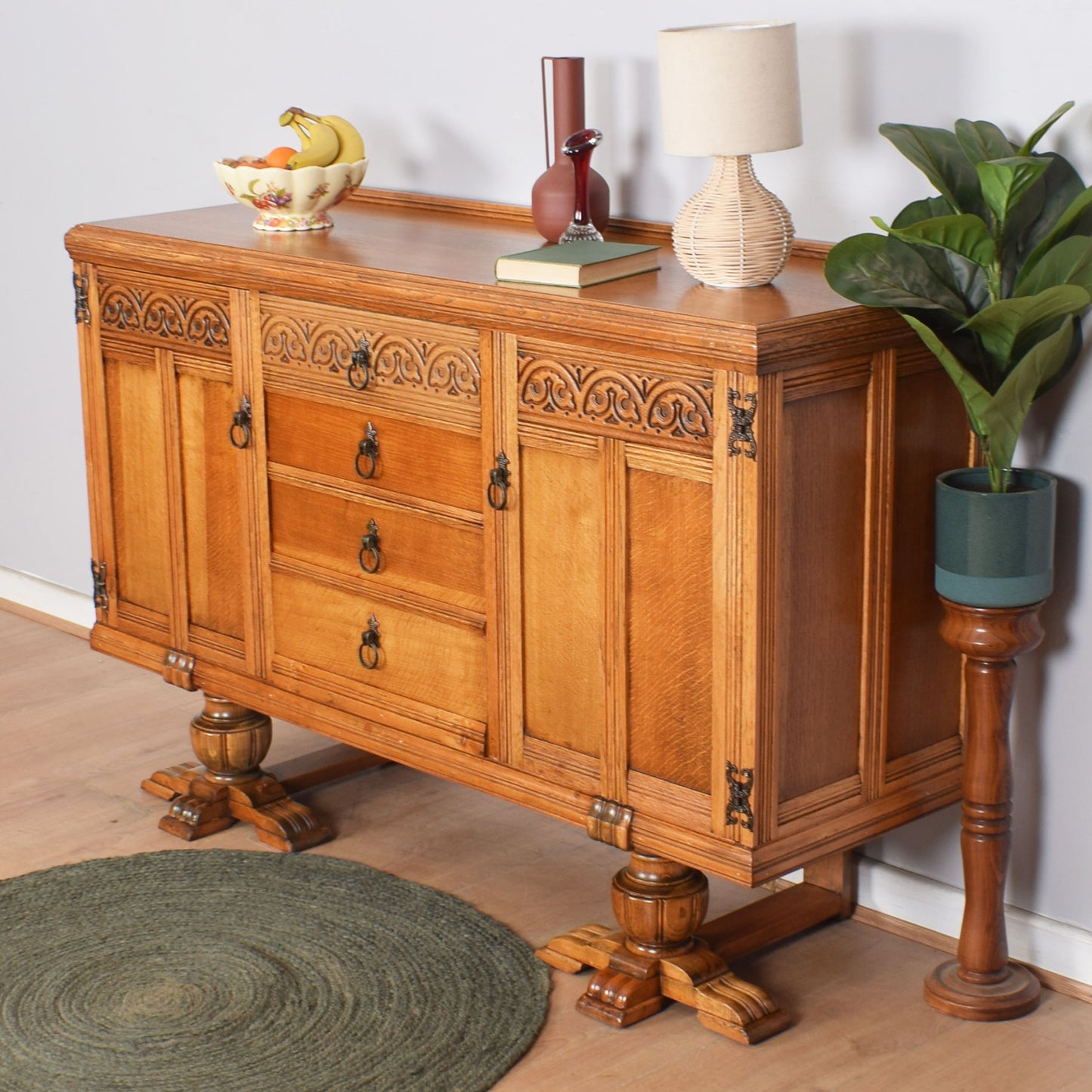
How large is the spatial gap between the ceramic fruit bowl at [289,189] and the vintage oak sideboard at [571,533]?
56 millimetres

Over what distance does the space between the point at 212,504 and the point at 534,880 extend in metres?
0.84

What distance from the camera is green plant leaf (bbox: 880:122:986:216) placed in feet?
7.22

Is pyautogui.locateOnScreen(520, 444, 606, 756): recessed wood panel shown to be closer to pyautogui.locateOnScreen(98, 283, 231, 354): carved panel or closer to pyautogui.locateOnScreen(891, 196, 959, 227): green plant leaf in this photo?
pyautogui.locateOnScreen(891, 196, 959, 227): green plant leaf

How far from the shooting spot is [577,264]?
232cm

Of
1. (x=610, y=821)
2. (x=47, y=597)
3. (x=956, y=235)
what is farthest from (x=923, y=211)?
(x=47, y=597)

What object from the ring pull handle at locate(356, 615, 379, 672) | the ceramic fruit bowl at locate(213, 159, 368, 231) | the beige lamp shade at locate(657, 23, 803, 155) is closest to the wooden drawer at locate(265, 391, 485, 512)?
the ring pull handle at locate(356, 615, 379, 672)

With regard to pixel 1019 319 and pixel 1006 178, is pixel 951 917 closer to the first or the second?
pixel 1019 319

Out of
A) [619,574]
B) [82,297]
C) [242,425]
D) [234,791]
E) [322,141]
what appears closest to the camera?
[619,574]

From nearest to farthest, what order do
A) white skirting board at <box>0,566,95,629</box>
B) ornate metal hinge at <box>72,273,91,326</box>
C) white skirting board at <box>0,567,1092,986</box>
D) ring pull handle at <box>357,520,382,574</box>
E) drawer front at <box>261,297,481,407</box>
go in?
1. drawer front at <box>261,297,481,407</box>
2. white skirting board at <box>0,567,1092,986</box>
3. ring pull handle at <box>357,520,382,574</box>
4. ornate metal hinge at <box>72,273,91,326</box>
5. white skirting board at <box>0,566,95,629</box>

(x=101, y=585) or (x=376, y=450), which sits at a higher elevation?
(x=376, y=450)

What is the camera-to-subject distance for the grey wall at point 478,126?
2.39 meters

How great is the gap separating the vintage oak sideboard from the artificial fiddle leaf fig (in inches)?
2.6

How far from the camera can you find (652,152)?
279 centimetres

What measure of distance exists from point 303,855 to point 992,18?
5.80 ft
